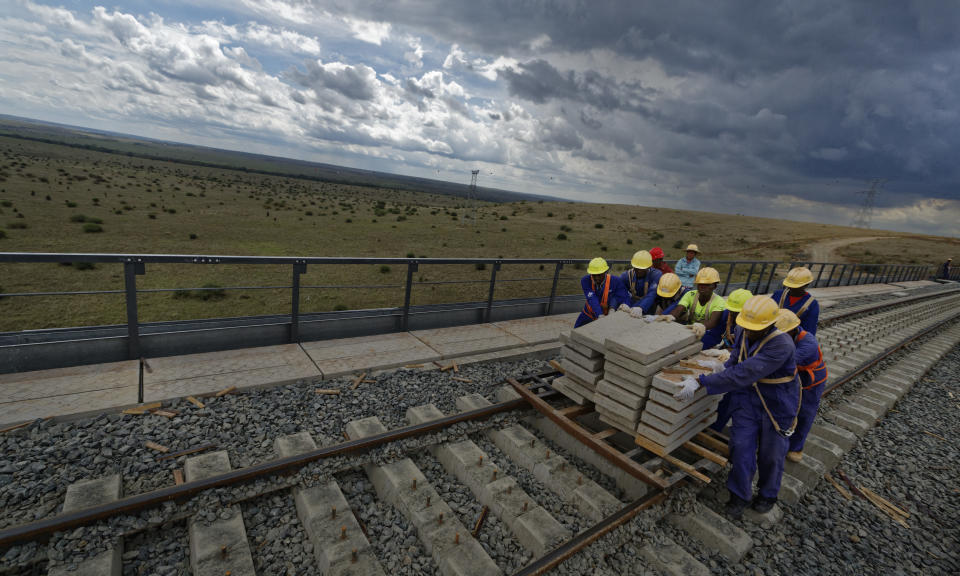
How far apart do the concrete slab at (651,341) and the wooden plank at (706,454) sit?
1.06 metres

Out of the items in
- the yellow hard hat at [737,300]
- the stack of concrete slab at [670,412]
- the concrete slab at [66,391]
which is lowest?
the concrete slab at [66,391]

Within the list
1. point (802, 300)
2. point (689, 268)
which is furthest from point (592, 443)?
point (689, 268)

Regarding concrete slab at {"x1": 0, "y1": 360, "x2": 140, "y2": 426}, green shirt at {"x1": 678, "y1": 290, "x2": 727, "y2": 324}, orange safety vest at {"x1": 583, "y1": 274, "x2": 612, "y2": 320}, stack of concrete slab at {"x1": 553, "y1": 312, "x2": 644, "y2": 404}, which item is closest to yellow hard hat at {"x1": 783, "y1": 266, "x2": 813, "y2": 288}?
green shirt at {"x1": 678, "y1": 290, "x2": 727, "y2": 324}

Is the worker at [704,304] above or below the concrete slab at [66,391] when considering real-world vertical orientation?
above

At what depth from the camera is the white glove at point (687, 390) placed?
170 inches

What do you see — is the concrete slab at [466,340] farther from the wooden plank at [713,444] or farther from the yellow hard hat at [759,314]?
the yellow hard hat at [759,314]

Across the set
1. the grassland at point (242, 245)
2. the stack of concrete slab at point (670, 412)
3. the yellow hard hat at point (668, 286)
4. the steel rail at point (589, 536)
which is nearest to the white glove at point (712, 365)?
the stack of concrete slab at point (670, 412)

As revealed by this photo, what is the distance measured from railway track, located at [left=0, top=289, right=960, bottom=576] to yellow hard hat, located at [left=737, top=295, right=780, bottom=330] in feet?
5.18

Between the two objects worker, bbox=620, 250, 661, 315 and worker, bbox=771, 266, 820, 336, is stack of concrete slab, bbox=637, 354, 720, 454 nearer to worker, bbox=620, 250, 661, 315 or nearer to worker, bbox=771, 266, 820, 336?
worker, bbox=620, 250, 661, 315

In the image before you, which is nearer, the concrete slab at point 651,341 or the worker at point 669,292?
the concrete slab at point 651,341

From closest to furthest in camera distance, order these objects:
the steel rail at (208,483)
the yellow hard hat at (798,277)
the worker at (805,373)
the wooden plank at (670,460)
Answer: the steel rail at (208,483) < the wooden plank at (670,460) < the worker at (805,373) < the yellow hard hat at (798,277)

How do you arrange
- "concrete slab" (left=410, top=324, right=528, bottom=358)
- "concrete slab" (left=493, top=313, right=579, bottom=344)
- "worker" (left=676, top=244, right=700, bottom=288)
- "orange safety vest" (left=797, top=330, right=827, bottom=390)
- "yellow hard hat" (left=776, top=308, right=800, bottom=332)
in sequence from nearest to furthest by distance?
"yellow hard hat" (left=776, top=308, right=800, bottom=332), "orange safety vest" (left=797, top=330, right=827, bottom=390), "concrete slab" (left=410, top=324, right=528, bottom=358), "concrete slab" (left=493, top=313, right=579, bottom=344), "worker" (left=676, top=244, right=700, bottom=288)

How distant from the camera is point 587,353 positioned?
5.16m

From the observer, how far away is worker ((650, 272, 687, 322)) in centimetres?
662
